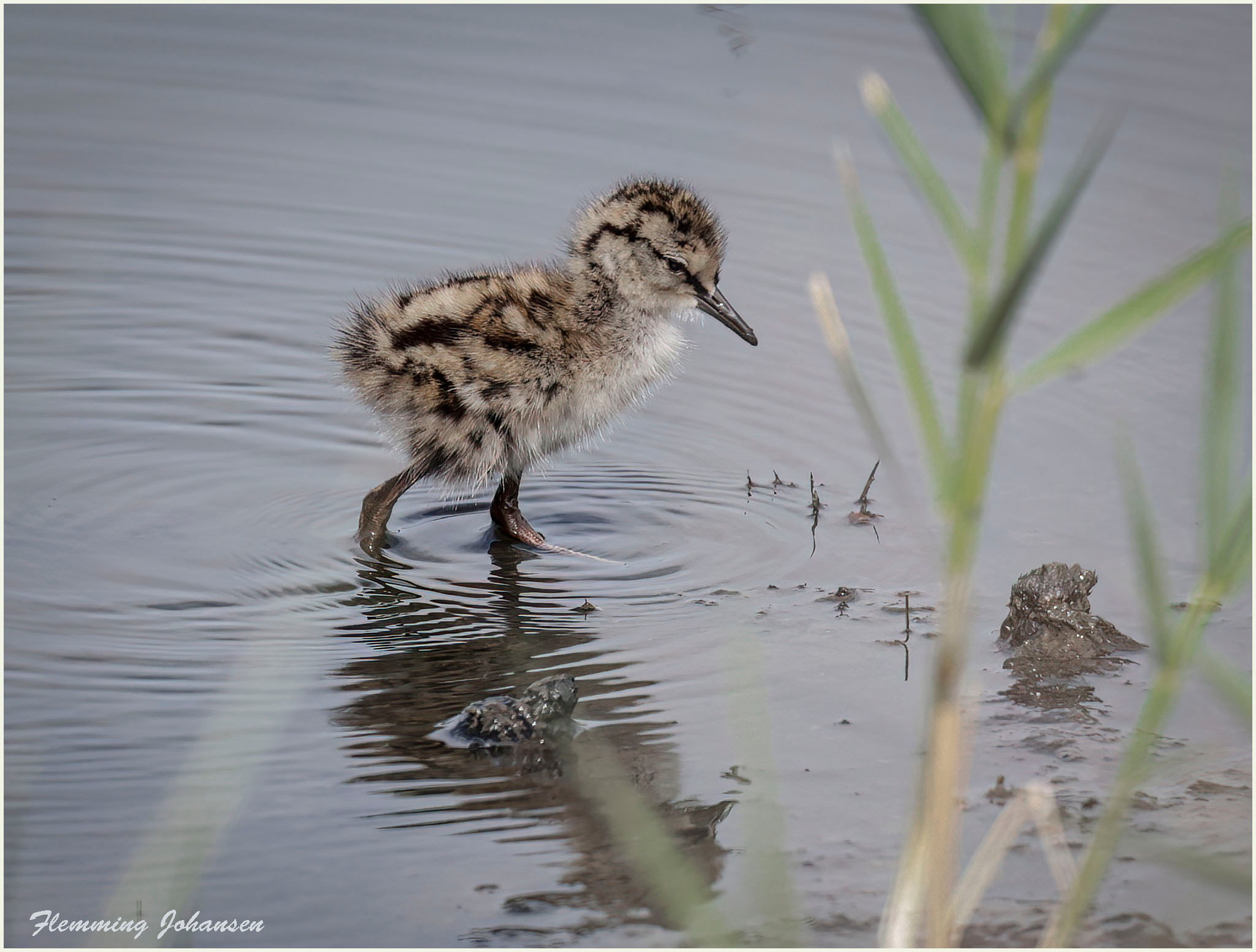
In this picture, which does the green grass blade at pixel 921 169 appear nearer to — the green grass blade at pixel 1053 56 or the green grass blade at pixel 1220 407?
the green grass blade at pixel 1053 56

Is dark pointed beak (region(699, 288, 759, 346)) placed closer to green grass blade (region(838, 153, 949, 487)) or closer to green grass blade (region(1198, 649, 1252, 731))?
green grass blade (region(1198, 649, 1252, 731))

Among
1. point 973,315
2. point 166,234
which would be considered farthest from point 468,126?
point 973,315

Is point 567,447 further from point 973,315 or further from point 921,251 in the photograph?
point 973,315

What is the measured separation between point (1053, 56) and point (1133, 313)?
28 cm

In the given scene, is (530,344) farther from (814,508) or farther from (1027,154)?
(1027,154)

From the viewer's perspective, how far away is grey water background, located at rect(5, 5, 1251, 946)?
A: 3076mm

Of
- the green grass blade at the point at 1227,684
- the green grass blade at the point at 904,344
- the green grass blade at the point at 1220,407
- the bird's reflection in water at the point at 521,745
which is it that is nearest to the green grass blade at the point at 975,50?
the green grass blade at the point at 904,344

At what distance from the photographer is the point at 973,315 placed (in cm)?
152

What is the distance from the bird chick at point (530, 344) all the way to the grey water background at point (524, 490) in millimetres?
342

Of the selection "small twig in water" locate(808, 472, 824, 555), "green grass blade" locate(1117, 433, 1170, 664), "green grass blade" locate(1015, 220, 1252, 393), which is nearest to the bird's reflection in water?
"small twig in water" locate(808, 472, 824, 555)

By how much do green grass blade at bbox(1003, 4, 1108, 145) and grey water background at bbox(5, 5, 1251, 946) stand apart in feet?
1.82

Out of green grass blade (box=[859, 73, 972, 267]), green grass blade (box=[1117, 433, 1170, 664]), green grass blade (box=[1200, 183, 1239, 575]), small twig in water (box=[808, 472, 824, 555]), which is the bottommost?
small twig in water (box=[808, 472, 824, 555])

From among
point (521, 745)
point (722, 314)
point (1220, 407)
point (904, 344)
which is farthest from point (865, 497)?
point (904, 344)

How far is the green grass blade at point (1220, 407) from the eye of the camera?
5.68ft
